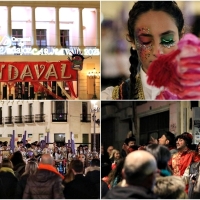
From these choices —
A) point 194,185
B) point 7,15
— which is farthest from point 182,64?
point 7,15

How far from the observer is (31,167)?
6.88 m

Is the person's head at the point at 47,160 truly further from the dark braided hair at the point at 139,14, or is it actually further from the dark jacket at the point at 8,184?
the dark braided hair at the point at 139,14

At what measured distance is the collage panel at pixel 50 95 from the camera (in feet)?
22.6

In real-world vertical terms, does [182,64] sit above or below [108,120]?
above

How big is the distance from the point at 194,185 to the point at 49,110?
166 centimetres

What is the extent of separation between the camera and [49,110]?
6.98 m

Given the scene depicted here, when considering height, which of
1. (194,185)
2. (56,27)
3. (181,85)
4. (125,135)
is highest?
(56,27)

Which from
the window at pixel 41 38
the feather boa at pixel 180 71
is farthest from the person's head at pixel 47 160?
the feather boa at pixel 180 71

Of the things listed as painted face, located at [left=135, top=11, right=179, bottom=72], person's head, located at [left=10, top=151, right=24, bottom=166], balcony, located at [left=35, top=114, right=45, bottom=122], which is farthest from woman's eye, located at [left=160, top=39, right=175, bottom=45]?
person's head, located at [left=10, top=151, right=24, bottom=166]

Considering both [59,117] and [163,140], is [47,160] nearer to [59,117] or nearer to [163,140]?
[59,117]

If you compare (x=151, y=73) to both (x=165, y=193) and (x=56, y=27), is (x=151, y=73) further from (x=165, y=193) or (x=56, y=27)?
(x=165, y=193)

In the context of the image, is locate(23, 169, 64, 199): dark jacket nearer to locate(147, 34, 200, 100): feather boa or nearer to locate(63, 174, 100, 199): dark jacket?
locate(63, 174, 100, 199): dark jacket

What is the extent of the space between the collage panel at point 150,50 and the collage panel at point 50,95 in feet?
0.50

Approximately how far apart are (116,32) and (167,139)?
3.99 ft
